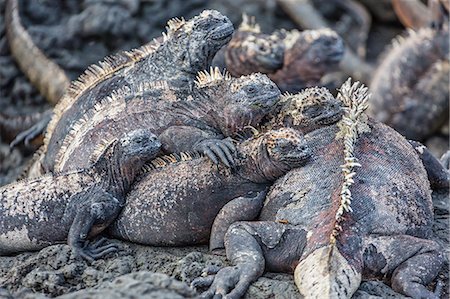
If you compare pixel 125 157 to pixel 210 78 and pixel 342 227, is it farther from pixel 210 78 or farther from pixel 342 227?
pixel 342 227

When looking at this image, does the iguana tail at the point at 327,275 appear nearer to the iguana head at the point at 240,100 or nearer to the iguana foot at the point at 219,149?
the iguana foot at the point at 219,149

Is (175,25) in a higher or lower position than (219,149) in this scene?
higher

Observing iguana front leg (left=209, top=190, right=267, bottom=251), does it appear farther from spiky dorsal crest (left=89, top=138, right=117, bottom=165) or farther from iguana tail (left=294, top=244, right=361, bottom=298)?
spiky dorsal crest (left=89, top=138, right=117, bottom=165)

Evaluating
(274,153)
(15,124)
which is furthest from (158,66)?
(15,124)

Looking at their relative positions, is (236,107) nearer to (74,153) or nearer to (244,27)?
(74,153)

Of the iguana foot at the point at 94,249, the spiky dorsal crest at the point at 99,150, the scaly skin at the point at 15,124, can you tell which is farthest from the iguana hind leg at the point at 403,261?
the scaly skin at the point at 15,124
